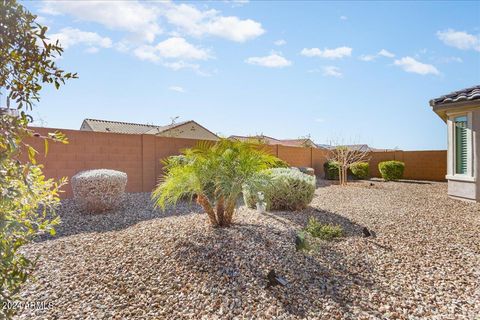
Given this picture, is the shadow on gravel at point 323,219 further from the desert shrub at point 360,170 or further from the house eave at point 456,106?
the desert shrub at point 360,170

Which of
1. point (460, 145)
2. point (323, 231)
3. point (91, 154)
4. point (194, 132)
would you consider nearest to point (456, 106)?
point (460, 145)

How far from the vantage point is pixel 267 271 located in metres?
3.45

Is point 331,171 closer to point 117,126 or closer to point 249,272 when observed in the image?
point 249,272

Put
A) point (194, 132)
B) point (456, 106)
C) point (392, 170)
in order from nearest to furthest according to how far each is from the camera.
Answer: point (456, 106)
point (392, 170)
point (194, 132)

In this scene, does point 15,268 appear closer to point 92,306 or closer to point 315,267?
point 92,306

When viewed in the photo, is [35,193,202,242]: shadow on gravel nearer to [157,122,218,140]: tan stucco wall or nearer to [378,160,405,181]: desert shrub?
[378,160,405,181]: desert shrub

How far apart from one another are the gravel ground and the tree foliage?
1390 mm

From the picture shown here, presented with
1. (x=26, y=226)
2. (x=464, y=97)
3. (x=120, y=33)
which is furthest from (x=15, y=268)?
(x=464, y=97)

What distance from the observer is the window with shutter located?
27.1 feet

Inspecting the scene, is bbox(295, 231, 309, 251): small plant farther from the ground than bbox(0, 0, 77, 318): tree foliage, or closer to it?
closer to it

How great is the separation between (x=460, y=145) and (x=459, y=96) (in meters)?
1.45

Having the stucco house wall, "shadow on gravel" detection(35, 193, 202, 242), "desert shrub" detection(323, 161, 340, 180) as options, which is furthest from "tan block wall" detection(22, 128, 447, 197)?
"desert shrub" detection(323, 161, 340, 180)

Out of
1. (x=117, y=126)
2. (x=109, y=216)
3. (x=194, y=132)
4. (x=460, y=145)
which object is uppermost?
(x=117, y=126)

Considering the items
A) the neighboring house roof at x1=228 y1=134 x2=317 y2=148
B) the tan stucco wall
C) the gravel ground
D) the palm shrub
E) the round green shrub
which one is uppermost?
the tan stucco wall
